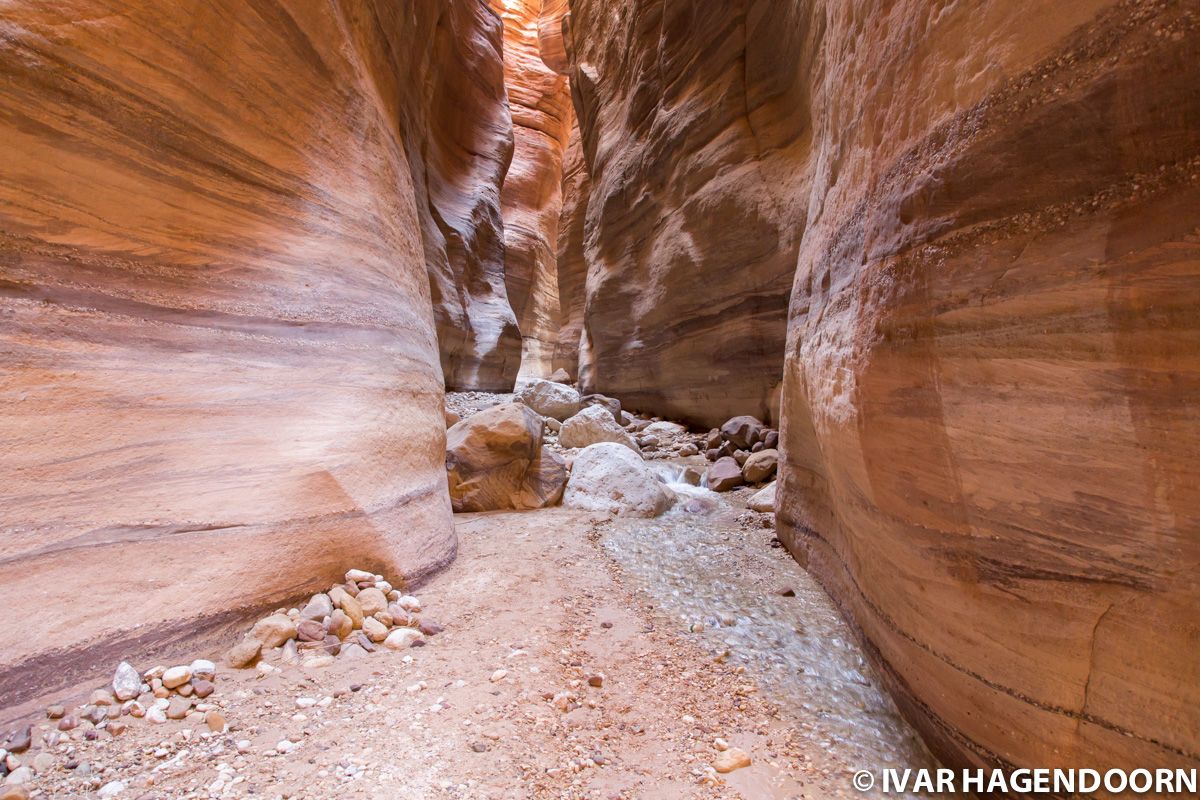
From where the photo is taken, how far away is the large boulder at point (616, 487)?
14.0 feet

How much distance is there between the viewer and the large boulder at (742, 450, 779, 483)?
4.96 m

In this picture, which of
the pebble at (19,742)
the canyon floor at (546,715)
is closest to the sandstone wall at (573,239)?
the canyon floor at (546,715)

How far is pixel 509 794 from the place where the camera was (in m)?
1.30

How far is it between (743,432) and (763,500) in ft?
6.33

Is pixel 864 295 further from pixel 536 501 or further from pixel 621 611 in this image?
pixel 536 501

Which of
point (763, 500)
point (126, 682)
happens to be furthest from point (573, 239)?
point (126, 682)

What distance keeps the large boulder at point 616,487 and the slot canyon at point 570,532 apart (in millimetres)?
711

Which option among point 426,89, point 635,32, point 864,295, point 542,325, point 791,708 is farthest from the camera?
point 542,325

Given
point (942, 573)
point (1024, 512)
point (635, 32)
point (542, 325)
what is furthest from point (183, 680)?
point (542, 325)

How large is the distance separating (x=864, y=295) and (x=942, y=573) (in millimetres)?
976

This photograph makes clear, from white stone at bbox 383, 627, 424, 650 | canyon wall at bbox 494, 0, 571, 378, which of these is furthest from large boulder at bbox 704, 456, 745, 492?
canyon wall at bbox 494, 0, 571, 378

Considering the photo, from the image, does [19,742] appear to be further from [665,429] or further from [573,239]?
[573,239]

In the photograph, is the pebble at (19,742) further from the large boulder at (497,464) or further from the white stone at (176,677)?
the large boulder at (497,464)

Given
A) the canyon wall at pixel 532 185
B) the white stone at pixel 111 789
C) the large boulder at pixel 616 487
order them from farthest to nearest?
the canyon wall at pixel 532 185 < the large boulder at pixel 616 487 < the white stone at pixel 111 789
